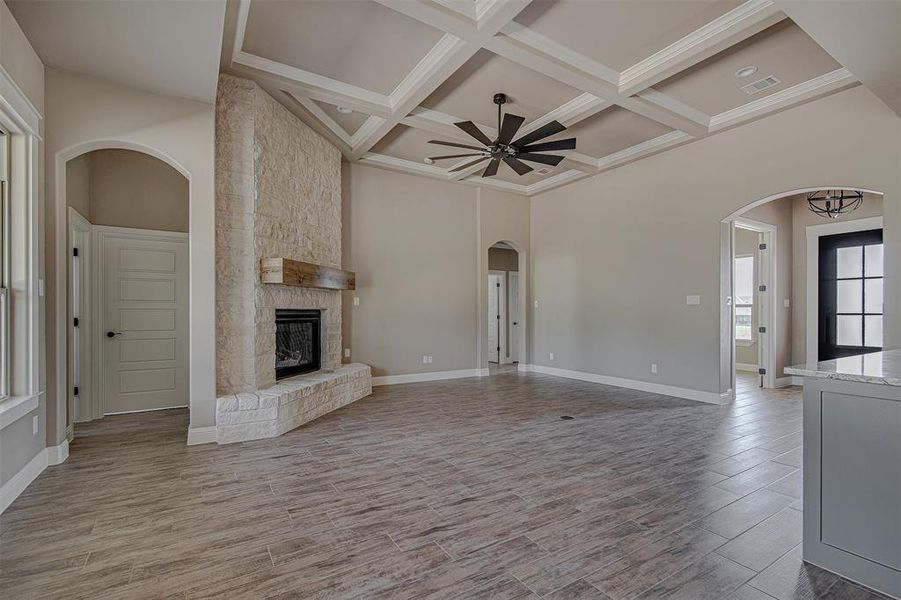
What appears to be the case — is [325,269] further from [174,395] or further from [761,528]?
[761,528]

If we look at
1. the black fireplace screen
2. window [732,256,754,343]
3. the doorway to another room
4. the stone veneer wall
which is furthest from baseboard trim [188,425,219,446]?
window [732,256,754,343]

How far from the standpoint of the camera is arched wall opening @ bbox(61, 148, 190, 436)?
183 inches

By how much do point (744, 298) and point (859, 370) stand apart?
23.6ft

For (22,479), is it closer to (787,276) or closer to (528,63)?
(528,63)

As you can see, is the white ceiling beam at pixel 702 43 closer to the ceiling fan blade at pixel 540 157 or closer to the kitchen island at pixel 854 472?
the ceiling fan blade at pixel 540 157

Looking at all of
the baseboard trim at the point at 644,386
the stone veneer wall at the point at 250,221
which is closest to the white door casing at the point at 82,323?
the stone veneer wall at the point at 250,221

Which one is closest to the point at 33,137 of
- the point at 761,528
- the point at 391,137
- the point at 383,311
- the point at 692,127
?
the point at 391,137

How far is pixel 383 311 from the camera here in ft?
22.5

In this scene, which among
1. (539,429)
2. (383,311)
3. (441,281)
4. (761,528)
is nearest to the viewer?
(761,528)

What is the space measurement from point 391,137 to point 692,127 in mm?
3786

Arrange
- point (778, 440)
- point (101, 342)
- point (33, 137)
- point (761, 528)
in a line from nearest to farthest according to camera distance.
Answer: point (761, 528)
point (33, 137)
point (778, 440)
point (101, 342)

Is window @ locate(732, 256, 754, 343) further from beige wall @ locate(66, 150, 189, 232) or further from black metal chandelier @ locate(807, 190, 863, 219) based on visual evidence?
beige wall @ locate(66, 150, 189, 232)

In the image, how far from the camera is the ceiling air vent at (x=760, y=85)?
169 inches

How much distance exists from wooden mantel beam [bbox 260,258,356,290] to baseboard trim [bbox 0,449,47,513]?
2.13 m
